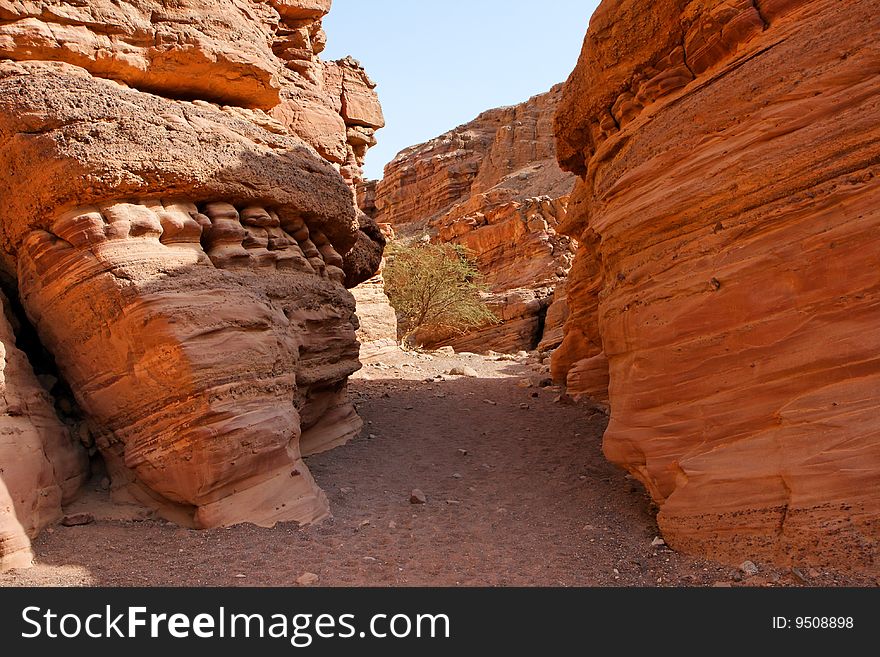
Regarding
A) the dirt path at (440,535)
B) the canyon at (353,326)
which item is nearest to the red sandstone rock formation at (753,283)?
the canyon at (353,326)

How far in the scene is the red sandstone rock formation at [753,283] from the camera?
4.12 m

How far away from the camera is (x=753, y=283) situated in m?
4.65

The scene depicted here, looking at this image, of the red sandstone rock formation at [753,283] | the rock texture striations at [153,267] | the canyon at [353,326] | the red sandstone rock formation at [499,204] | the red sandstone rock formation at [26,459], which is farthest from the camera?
the red sandstone rock formation at [499,204]

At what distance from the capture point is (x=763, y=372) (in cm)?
454

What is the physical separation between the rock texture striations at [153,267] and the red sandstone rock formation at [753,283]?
3.63 metres

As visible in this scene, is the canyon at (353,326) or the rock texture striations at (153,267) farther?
the rock texture striations at (153,267)

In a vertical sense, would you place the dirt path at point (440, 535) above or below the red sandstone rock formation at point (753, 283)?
below

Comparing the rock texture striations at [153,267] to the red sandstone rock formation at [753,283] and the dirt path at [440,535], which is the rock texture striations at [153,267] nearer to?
the dirt path at [440,535]

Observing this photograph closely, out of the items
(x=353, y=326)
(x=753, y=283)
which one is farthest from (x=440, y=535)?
(x=353, y=326)

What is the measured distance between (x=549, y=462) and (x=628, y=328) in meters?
2.66

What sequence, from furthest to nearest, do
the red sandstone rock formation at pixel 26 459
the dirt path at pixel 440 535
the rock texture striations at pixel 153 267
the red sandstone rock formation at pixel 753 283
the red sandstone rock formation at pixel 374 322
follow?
1. the red sandstone rock formation at pixel 374 322
2. the rock texture striations at pixel 153 267
3. the red sandstone rock formation at pixel 26 459
4. the dirt path at pixel 440 535
5. the red sandstone rock formation at pixel 753 283

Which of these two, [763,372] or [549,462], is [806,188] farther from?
[549,462]

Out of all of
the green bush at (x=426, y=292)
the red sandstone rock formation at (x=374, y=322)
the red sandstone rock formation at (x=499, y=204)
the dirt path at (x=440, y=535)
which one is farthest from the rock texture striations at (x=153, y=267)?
the red sandstone rock formation at (x=499, y=204)

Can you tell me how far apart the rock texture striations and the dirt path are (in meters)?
0.47
